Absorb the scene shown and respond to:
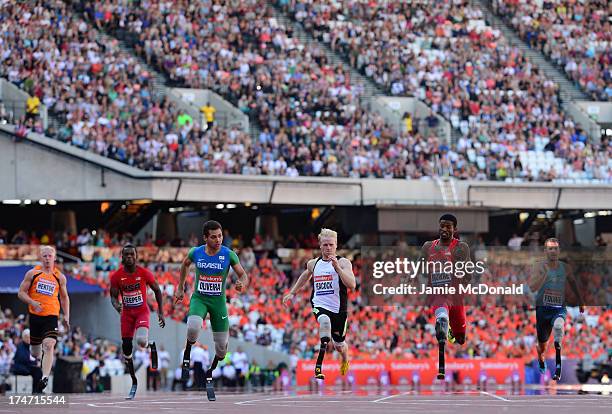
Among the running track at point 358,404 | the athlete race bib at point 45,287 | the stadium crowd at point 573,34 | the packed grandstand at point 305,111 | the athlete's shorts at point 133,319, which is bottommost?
the running track at point 358,404

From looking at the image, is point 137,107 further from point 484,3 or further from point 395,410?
point 395,410

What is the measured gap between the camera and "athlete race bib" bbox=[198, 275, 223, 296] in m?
23.3

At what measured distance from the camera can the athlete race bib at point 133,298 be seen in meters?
25.0

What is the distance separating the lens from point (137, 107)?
50.7 metres

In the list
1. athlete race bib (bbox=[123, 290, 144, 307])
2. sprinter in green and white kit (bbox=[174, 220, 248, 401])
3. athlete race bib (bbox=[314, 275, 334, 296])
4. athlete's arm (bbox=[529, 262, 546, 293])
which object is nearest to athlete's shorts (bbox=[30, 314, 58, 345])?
athlete race bib (bbox=[123, 290, 144, 307])

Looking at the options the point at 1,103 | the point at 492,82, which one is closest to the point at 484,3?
the point at 492,82

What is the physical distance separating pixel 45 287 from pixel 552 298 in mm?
9100

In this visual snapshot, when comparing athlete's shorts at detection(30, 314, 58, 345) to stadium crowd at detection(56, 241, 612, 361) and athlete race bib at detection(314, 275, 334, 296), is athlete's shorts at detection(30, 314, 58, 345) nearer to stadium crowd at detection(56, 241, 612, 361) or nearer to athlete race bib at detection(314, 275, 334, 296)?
athlete race bib at detection(314, 275, 334, 296)

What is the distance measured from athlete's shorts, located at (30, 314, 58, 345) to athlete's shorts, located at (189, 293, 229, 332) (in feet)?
10.8

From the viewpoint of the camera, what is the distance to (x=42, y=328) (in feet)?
83.8

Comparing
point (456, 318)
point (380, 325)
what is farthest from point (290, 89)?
point (456, 318)

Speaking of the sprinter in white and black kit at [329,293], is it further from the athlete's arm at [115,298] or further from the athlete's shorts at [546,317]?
the athlete's shorts at [546,317]

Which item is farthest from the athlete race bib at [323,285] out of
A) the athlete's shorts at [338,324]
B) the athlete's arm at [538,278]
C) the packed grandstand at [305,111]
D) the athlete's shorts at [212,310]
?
the packed grandstand at [305,111]

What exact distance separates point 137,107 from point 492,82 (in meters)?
15.9
